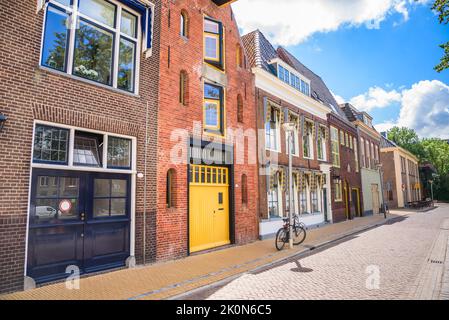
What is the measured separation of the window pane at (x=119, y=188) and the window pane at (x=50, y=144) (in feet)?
4.51

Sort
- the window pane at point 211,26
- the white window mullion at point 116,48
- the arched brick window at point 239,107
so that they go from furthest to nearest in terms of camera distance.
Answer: the arched brick window at point 239,107 → the window pane at point 211,26 → the white window mullion at point 116,48

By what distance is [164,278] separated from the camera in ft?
21.5

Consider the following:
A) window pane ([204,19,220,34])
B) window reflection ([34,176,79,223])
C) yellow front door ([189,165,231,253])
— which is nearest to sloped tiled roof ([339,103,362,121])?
window pane ([204,19,220,34])

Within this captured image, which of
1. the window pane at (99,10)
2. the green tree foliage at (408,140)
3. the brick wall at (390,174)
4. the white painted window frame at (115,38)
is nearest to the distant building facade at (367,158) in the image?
the brick wall at (390,174)

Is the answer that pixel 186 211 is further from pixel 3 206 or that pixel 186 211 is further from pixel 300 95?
pixel 300 95

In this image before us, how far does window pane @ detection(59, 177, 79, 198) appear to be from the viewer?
647cm

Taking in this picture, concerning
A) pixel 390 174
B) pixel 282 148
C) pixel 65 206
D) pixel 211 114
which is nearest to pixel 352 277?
pixel 65 206

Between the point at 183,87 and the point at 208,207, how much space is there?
14.0 feet

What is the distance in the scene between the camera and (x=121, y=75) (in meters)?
8.03

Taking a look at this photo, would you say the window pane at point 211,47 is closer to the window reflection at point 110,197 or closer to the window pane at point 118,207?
the window reflection at point 110,197

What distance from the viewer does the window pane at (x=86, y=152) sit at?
6.91 metres

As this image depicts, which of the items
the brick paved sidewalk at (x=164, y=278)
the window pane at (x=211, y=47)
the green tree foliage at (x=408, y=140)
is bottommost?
the brick paved sidewalk at (x=164, y=278)

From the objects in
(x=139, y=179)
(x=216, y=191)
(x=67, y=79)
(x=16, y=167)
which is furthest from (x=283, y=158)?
(x=16, y=167)
